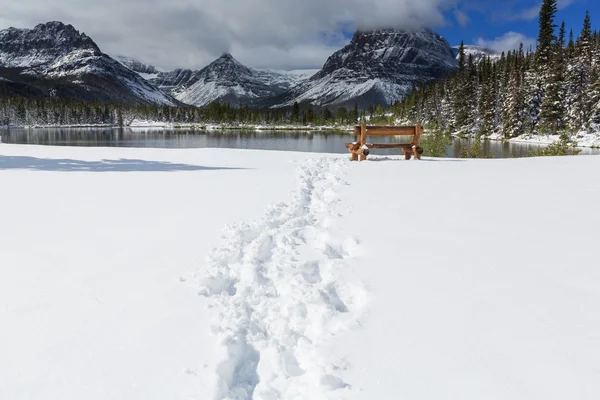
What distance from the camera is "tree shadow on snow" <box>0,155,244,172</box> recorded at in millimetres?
13570

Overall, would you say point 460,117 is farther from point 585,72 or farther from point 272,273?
point 272,273

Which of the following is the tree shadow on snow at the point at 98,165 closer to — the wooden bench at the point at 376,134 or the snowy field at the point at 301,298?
the wooden bench at the point at 376,134

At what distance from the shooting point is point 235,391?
2.62m

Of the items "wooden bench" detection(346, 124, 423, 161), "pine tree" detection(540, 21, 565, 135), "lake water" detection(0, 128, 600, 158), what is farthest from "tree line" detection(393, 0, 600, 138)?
"wooden bench" detection(346, 124, 423, 161)

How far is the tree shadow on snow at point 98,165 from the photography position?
13570 mm

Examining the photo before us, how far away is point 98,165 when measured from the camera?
1476 cm

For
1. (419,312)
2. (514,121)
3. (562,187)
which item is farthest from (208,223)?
(514,121)

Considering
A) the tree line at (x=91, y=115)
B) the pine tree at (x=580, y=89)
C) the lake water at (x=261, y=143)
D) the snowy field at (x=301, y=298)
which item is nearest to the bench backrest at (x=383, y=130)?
the snowy field at (x=301, y=298)

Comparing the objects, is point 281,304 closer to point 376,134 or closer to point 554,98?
point 376,134

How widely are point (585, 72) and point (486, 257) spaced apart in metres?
73.6

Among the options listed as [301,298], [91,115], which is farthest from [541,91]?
[91,115]

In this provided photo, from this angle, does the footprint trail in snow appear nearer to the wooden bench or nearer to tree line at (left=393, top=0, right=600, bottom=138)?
the wooden bench

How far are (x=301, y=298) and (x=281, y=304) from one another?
0.72ft

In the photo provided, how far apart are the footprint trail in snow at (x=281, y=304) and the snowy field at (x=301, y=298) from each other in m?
0.02
